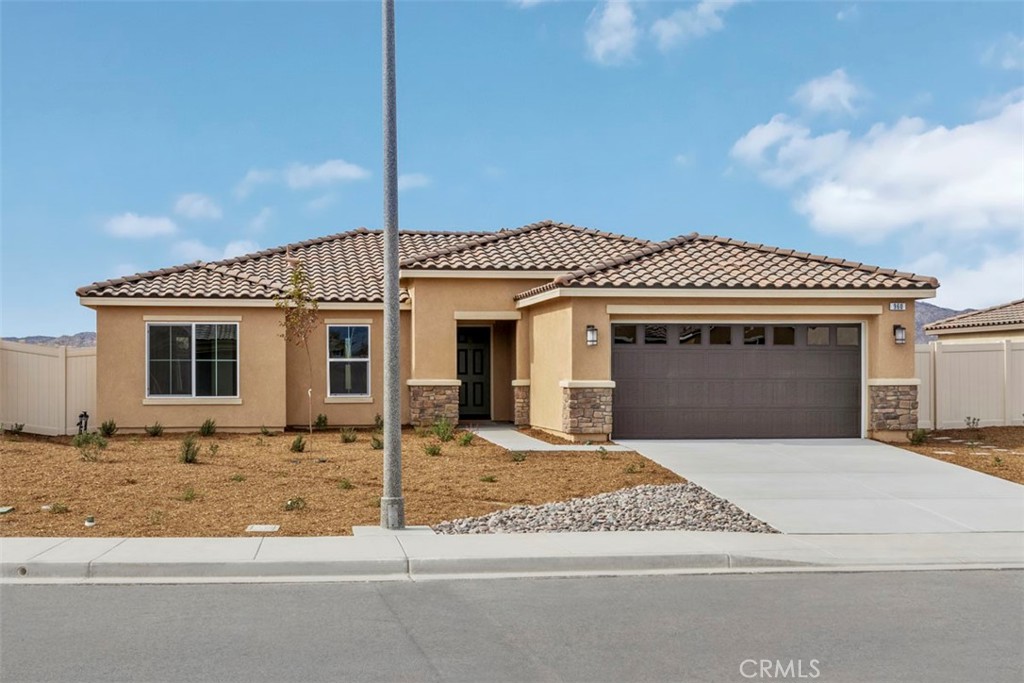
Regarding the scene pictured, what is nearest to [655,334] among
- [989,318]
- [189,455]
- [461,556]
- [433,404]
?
[433,404]

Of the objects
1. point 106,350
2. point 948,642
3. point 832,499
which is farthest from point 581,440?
point 948,642

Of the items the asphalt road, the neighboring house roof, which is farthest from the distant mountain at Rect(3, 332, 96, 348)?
the asphalt road

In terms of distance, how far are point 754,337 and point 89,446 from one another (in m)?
12.9

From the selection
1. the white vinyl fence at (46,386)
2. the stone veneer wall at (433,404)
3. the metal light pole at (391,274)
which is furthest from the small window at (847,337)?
the white vinyl fence at (46,386)

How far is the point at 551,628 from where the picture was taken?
26.0 ft

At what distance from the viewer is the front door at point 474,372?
85.3 ft

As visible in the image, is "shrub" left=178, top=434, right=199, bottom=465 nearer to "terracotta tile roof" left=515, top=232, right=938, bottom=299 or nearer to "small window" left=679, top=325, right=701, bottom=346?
"terracotta tile roof" left=515, top=232, right=938, bottom=299

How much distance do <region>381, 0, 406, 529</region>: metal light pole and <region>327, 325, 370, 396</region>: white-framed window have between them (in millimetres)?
13081

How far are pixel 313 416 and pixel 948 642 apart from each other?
18636mm

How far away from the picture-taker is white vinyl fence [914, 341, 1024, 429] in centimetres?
2411

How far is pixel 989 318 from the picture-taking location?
114 ft

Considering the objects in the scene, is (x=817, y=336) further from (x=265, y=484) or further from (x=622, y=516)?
(x=265, y=484)

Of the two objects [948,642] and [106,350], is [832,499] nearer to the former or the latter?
[948,642]

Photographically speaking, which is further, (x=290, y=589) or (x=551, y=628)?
(x=290, y=589)
